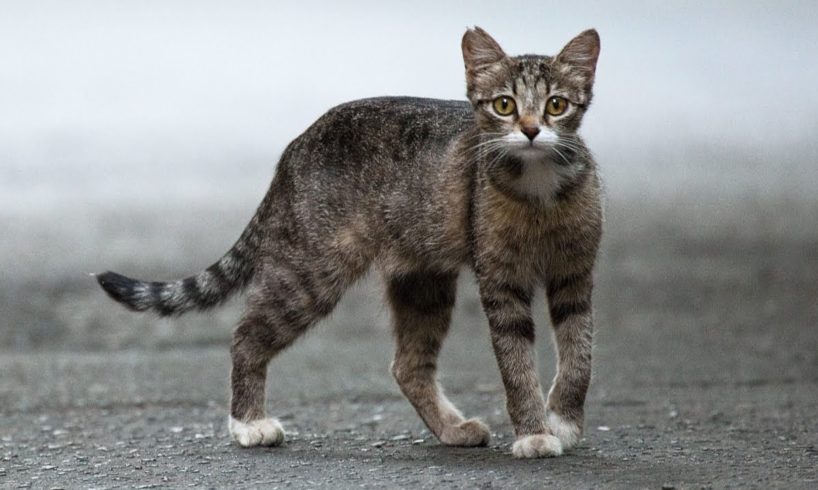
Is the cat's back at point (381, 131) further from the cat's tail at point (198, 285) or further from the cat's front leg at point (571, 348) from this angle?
the cat's front leg at point (571, 348)

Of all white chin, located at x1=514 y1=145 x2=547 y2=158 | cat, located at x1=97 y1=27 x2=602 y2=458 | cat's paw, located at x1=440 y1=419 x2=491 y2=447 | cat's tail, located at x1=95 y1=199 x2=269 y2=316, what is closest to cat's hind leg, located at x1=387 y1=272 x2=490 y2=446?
cat, located at x1=97 y1=27 x2=602 y2=458

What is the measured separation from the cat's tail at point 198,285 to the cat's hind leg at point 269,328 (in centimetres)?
35

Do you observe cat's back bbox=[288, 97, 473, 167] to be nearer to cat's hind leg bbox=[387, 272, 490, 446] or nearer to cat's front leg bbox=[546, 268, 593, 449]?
cat's hind leg bbox=[387, 272, 490, 446]

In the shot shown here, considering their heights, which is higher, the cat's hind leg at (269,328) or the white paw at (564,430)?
the cat's hind leg at (269,328)

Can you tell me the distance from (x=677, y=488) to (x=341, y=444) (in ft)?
6.83

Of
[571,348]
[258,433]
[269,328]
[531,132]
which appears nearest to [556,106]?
[531,132]

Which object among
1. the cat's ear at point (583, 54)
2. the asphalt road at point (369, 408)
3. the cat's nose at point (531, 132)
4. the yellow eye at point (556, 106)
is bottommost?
the asphalt road at point (369, 408)

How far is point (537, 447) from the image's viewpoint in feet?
19.2

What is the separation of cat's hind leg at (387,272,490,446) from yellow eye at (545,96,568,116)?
1374mm

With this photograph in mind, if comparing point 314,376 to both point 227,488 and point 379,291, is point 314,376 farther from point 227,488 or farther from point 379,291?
point 227,488

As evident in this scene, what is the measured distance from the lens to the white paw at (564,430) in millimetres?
6109

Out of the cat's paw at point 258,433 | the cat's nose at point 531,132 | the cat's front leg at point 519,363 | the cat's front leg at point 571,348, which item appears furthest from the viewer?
the cat's paw at point 258,433

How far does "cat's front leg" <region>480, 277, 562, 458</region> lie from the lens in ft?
19.3

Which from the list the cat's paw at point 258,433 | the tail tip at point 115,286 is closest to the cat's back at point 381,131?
the tail tip at point 115,286
